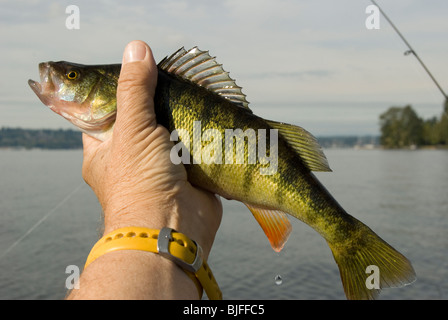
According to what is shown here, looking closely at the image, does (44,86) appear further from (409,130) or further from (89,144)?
(409,130)

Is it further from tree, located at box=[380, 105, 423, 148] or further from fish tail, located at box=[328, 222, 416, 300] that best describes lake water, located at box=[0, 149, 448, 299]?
tree, located at box=[380, 105, 423, 148]

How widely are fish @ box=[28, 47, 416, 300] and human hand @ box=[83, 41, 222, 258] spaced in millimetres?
124

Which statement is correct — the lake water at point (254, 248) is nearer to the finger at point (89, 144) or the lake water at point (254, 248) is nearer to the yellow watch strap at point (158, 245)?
the finger at point (89, 144)

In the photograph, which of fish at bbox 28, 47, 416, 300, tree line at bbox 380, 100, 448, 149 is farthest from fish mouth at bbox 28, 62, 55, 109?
tree line at bbox 380, 100, 448, 149

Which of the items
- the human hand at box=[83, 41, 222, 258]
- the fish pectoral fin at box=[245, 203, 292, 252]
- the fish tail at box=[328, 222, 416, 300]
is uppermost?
the human hand at box=[83, 41, 222, 258]

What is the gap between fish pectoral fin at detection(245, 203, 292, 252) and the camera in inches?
120

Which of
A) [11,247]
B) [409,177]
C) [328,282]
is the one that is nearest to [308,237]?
[328,282]

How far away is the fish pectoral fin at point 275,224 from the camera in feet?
9.98

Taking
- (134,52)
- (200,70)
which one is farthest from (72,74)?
(200,70)

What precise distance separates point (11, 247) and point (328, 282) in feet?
55.9
